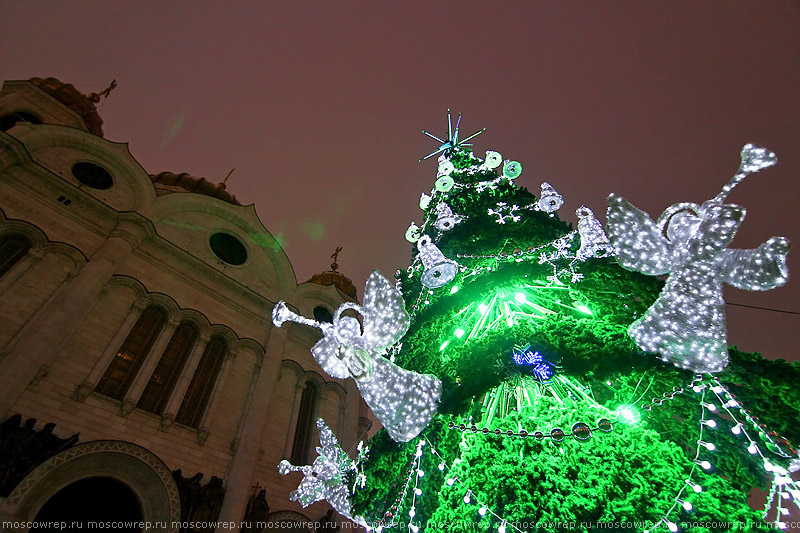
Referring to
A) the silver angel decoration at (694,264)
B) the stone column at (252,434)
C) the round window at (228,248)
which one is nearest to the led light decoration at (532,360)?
the silver angel decoration at (694,264)

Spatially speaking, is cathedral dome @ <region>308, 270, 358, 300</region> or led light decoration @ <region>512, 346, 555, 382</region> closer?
led light decoration @ <region>512, 346, 555, 382</region>

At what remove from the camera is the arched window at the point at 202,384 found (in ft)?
32.4

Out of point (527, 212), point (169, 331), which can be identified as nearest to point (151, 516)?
point (169, 331)

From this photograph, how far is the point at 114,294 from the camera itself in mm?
10172

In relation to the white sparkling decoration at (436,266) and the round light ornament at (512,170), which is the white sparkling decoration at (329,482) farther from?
the round light ornament at (512,170)

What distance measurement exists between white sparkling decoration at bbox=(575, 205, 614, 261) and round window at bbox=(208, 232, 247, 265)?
1237cm

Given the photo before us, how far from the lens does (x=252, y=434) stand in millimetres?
10172

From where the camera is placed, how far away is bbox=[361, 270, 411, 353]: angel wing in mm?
3668

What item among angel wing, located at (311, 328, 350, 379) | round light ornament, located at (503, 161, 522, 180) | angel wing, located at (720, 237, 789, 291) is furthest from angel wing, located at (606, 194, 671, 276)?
round light ornament, located at (503, 161, 522, 180)

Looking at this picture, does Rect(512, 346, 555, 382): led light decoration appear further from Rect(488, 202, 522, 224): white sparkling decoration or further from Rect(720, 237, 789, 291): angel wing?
Rect(488, 202, 522, 224): white sparkling decoration

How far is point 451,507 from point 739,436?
2.75m

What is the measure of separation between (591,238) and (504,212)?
166 cm

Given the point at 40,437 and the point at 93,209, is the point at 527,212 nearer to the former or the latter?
the point at 40,437

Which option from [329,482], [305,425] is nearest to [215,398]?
[305,425]
